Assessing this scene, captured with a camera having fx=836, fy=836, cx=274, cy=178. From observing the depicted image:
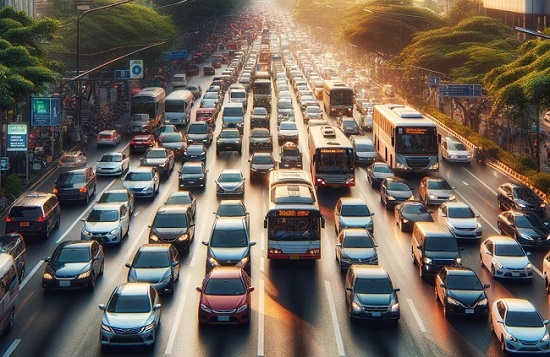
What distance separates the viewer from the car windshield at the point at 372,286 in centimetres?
2742

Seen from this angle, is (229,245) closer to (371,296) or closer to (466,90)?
(371,296)

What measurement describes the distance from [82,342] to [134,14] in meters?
88.3

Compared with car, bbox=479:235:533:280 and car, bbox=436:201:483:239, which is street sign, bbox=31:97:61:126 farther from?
car, bbox=479:235:533:280

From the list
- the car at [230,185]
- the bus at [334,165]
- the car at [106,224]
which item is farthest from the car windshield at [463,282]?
the car at [230,185]

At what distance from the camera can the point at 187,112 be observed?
77750 mm

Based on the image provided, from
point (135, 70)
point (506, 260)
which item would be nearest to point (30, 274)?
point (506, 260)

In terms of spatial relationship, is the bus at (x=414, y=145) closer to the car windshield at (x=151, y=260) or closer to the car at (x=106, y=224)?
the car at (x=106, y=224)

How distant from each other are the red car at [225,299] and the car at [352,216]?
11.6 m

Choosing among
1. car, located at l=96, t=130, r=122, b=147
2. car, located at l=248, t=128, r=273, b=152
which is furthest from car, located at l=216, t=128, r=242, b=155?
car, located at l=96, t=130, r=122, b=147

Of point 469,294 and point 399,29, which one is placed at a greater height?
point 399,29

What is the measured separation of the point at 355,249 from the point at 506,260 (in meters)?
5.88

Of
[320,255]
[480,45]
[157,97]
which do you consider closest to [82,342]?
[320,255]

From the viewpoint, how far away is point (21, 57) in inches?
2191

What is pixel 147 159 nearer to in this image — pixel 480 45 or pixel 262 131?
pixel 262 131
